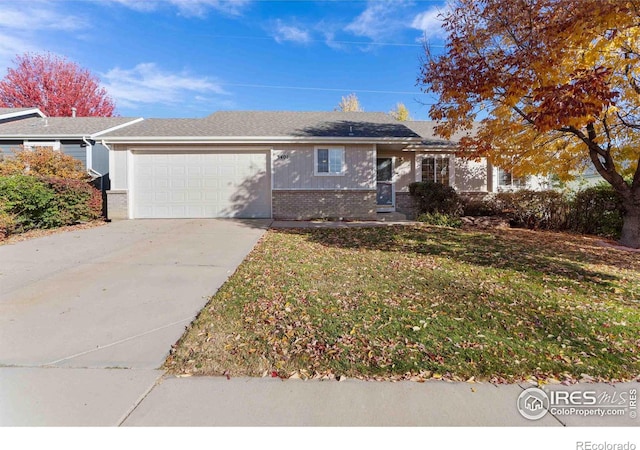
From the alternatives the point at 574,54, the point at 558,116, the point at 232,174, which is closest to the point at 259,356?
the point at 558,116

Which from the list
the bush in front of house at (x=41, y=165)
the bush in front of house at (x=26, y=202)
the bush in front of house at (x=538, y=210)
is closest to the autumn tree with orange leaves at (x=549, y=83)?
the bush in front of house at (x=538, y=210)

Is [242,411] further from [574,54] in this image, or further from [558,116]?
[574,54]

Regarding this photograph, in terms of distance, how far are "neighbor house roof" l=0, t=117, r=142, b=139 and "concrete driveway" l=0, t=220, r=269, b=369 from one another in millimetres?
8992

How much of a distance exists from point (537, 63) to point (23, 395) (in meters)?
8.73

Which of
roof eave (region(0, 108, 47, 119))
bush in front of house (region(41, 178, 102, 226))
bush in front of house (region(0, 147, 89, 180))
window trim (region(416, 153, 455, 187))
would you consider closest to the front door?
window trim (region(416, 153, 455, 187))

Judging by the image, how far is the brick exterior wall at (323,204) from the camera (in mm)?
12109

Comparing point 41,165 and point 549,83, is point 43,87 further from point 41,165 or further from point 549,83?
point 549,83

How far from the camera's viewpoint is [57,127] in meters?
15.0

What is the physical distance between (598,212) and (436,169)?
589cm

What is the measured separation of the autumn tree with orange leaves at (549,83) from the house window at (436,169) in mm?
4519

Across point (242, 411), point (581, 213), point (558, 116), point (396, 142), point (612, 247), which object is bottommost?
point (242, 411)

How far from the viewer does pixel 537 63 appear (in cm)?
612

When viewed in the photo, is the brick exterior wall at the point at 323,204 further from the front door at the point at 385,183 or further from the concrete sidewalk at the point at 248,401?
the concrete sidewalk at the point at 248,401

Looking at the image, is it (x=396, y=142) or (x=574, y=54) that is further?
(x=396, y=142)
